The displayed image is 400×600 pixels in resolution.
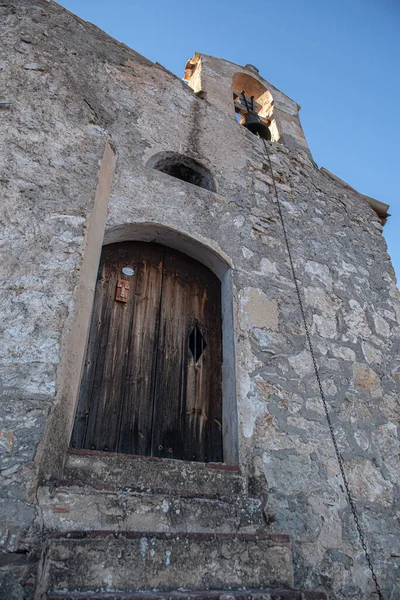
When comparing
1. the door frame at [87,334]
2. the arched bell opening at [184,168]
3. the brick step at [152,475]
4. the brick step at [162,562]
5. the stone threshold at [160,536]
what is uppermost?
the arched bell opening at [184,168]

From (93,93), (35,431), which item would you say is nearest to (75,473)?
(35,431)

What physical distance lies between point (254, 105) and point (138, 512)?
5.08m

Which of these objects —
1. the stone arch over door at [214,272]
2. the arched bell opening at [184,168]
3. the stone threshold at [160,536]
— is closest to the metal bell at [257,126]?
the arched bell opening at [184,168]

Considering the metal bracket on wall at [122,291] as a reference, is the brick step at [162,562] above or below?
below

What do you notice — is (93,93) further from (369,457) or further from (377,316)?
(369,457)

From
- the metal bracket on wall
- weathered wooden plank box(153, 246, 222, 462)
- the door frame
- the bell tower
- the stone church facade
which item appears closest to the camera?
the stone church facade

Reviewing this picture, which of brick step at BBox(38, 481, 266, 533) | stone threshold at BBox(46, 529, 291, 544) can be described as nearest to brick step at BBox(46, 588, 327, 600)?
stone threshold at BBox(46, 529, 291, 544)

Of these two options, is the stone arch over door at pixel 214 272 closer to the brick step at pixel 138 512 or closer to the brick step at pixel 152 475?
the brick step at pixel 152 475

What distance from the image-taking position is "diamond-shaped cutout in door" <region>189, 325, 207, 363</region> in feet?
9.85

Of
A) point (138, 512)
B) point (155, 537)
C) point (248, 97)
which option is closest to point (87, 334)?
point (138, 512)

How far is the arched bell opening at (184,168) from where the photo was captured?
358cm

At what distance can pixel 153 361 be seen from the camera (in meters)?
2.82

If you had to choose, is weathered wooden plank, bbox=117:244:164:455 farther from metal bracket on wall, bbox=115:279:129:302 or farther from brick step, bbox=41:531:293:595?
brick step, bbox=41:531:293:595

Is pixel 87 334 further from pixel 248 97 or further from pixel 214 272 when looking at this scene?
pixel 248 97
